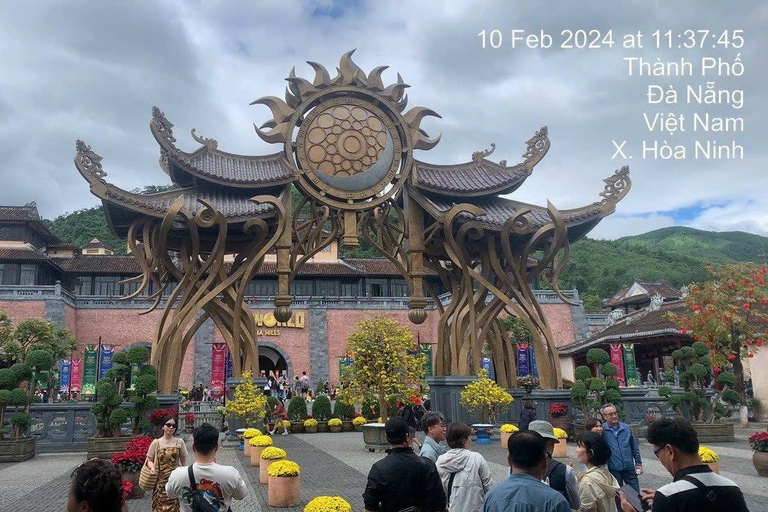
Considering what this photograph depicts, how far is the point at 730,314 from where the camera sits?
2203 cm

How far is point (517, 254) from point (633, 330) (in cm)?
1559

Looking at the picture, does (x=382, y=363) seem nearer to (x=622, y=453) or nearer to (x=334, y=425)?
(x=334, y=425)

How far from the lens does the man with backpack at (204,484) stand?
4176mm

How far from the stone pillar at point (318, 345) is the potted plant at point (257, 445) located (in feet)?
89.4

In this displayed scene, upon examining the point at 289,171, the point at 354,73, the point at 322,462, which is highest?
the point at 354,73

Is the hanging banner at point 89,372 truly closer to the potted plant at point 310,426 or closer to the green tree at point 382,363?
the potted plant at point 310,426

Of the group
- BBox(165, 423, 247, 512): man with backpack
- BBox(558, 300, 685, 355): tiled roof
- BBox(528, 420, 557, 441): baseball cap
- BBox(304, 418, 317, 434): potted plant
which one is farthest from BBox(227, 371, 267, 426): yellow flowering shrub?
BBox(558, 300, 685, 355): tiled roof

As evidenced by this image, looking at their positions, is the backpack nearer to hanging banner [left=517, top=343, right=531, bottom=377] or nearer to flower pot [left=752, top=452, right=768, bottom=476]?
flower pot [left=752, top=452, right=768, bottom=476]

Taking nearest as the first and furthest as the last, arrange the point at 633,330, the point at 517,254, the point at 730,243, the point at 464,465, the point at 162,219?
the point at 464,465
the point at 162,219
the point at 517,254
the point at 633,330
the point at 730,243

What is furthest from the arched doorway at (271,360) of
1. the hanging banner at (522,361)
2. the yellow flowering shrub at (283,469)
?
the yellow flowering shrub at (283,469)

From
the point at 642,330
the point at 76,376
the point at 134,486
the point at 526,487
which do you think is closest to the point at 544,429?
the point at 526,487

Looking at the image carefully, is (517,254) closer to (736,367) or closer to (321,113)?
(321,113)

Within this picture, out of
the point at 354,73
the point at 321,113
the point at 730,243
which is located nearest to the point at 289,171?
the point at 321,113

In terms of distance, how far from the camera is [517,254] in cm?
1892
